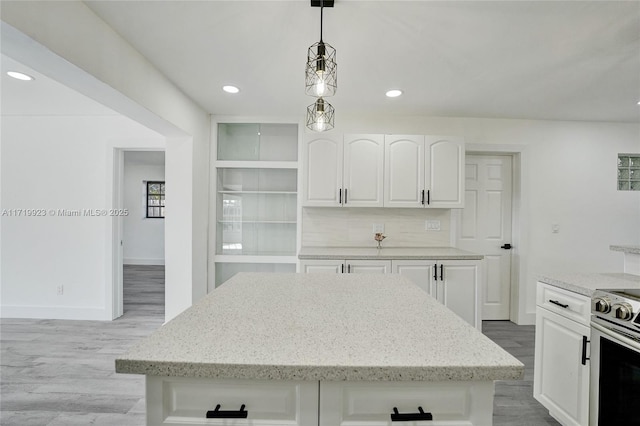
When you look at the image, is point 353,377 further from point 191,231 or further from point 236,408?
point 191,231

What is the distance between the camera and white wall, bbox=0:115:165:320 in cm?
363

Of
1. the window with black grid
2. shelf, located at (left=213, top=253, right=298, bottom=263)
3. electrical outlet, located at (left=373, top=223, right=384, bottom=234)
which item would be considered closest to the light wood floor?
shelf, located at (left=213, top=253, right=298, bottom=263)

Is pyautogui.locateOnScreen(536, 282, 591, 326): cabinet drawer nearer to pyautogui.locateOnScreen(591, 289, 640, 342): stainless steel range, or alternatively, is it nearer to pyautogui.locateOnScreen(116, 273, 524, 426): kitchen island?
pyautogui.locateOnScreen(591, 289, 640, 342): stainless steel range

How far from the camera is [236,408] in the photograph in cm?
81

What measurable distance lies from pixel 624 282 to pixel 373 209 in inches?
85.1

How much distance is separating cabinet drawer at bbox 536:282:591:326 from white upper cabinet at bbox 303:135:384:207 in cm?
164

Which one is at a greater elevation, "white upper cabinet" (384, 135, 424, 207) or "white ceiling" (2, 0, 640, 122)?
"white ceiling" (2, 0, 640, 122)

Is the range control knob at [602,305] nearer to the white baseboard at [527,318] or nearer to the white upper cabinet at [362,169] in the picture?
the white upper cabinet at [362,169]

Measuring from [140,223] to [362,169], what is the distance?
264 inches

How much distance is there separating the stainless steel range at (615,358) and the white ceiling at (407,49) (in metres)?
1.57

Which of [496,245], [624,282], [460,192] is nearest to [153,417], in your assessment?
→ [624,282]

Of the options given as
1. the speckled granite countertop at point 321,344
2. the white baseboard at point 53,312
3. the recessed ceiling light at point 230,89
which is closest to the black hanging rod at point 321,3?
the recessed ceiling light at point 230,89

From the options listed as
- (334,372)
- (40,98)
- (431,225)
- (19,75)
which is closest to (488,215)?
(431,225)

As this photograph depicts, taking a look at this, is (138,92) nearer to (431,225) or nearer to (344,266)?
(344,266)
